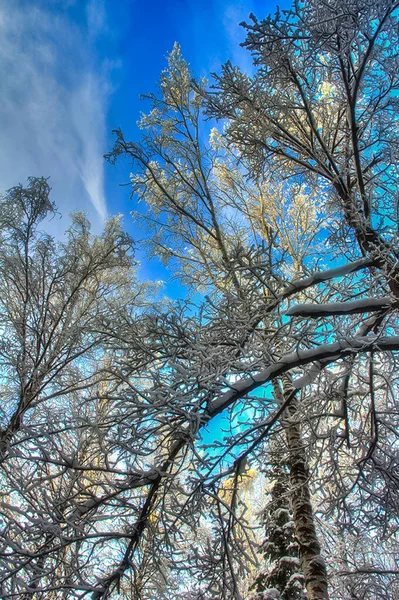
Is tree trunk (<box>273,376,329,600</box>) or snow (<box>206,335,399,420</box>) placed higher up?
snow (<box>206,335,399,420</box>)

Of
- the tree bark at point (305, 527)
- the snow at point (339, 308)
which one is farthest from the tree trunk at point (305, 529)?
the snow at point (339, 308)

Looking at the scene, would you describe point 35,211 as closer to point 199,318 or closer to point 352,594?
point 199,318

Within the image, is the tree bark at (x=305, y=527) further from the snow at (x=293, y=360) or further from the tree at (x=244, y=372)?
the snow at (x=293, y=360)

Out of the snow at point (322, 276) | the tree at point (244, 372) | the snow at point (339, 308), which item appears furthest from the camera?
the snow at point (322, 276)

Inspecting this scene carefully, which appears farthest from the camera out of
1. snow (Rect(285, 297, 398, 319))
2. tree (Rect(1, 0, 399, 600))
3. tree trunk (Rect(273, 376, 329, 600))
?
tree trunk (Rect(273, 376, 329, 600))

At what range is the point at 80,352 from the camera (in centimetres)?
497

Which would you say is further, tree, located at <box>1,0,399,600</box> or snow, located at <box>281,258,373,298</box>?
snow, located at <box>281,258,373,298</box>

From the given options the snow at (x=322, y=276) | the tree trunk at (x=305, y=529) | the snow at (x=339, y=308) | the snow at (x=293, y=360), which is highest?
the snow at (x=322, y=276)

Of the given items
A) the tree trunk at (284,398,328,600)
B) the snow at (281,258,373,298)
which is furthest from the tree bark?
the snow at (281,258,373,298)

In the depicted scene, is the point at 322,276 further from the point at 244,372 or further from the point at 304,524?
the point at 304,524

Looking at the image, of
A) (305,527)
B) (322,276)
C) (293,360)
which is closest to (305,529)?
(305,527)

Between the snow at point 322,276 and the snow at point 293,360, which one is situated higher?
the snow at point 322,276

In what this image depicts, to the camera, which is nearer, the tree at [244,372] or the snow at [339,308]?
the tree at [244,372]

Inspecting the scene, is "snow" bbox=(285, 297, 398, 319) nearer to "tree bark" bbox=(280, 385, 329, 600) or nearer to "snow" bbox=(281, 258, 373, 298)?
"snow" bbox=(281, 258, 373, 298)
